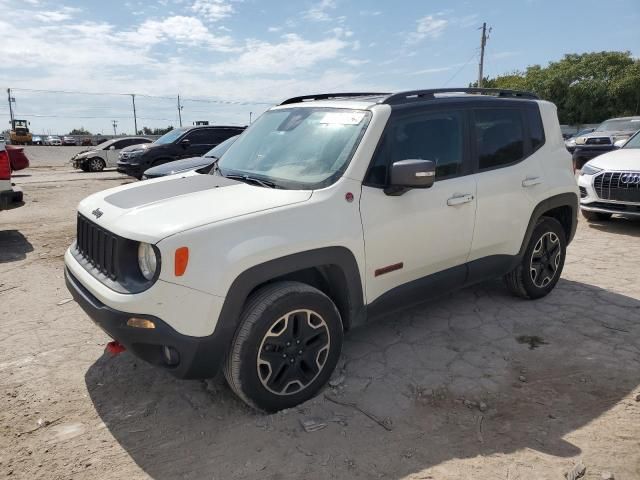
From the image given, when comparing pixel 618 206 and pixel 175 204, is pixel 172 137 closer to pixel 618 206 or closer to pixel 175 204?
pixel 618 206

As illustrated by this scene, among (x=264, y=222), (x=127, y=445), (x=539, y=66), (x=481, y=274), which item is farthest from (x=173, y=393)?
(x=539, y=66)

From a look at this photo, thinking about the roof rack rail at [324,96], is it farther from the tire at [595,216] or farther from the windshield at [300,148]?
the tire at [595,216]

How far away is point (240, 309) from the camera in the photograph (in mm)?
2619

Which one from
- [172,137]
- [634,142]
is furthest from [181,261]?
[172,137]

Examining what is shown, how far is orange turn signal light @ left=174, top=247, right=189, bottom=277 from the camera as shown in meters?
2.43

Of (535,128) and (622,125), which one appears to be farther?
(622,125)

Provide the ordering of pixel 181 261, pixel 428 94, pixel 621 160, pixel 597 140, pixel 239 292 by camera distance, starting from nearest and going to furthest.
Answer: pixel 181 261 → pixel 239 292 → pixel 428 94 → pixel 621 160 → pixel 597 140

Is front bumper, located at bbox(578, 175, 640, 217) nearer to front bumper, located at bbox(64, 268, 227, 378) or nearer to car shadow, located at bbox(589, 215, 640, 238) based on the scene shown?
car shadow, located at bbox(589, 215, 640, 238)

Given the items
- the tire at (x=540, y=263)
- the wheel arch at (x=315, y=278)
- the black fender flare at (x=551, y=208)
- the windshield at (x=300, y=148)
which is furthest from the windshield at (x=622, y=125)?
the wheel arch at (x=315, y=278)

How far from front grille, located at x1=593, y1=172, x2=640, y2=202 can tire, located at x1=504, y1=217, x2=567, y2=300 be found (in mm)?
2990

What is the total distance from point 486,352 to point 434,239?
948mm

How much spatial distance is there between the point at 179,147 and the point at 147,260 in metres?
11.5

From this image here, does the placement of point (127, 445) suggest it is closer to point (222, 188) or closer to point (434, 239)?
point (222, 188)

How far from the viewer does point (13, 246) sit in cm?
698
